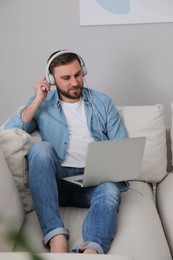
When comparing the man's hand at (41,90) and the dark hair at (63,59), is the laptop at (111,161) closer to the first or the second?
the man's hand at (41,90)

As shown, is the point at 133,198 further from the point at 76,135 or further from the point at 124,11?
the point at 124,11

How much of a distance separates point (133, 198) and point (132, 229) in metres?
0.30

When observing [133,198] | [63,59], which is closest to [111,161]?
[133,198]

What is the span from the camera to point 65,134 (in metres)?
1.70

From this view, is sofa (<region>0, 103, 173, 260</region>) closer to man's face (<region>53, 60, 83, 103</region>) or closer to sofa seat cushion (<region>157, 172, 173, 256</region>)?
sofa seat cushion (<region>157, 172, 173, 256</region>)

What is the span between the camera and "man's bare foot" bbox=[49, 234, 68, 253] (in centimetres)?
116

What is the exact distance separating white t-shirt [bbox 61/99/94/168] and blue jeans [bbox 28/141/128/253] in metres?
0.14

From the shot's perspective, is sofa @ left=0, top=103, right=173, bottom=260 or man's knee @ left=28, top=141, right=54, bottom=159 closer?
sofa @ left=0, top=103, right=173, bottom=260

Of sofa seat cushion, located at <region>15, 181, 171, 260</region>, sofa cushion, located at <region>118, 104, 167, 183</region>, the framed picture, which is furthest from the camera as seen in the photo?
the framed picture

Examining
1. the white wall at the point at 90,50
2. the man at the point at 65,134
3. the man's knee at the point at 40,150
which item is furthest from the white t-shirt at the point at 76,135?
the white wall at the point at 90,50

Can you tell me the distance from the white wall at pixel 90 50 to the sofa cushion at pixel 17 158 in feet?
2.87

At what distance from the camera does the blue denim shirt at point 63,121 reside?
5.53ft

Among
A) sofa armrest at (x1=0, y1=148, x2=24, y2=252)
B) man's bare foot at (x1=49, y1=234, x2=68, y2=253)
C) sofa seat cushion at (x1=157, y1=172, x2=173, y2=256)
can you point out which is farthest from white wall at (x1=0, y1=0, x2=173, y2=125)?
man's bare foot at (x1=49, y1=234, x2=68, y2=253)

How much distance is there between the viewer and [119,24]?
2166mm
